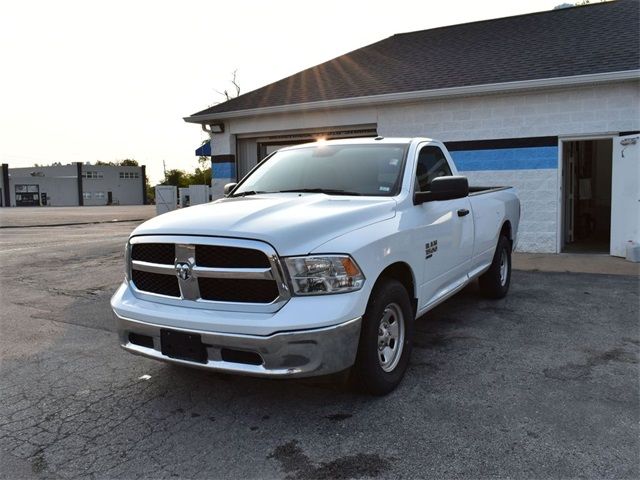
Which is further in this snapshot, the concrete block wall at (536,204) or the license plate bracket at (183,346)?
the concrete block wall at (536,204)

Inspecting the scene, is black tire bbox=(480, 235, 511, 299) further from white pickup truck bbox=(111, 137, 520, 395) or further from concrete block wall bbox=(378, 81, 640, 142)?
concrete block wall bbox=(378, 81, 640, 142)

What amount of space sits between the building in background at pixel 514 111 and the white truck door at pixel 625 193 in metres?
0.02

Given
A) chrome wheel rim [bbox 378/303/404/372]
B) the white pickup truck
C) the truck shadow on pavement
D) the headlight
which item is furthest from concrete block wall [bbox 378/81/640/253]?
the headlight

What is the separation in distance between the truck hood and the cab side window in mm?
787

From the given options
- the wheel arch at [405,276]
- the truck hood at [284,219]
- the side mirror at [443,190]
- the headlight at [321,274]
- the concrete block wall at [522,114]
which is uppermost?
the concrete block wall at [522,114]

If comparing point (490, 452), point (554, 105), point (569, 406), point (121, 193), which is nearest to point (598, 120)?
point (554, 105)

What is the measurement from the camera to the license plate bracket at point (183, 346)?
10.3 ft

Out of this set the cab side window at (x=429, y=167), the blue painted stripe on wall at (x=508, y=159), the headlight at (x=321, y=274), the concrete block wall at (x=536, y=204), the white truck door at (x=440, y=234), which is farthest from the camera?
the concrete block wall at (x=536, y=204)

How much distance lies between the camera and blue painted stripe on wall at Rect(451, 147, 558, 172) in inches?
409

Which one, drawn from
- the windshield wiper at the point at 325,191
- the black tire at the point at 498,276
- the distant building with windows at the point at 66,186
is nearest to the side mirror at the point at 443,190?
the windshield wiper at the point at 325,191

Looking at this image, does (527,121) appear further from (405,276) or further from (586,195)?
(405,276)

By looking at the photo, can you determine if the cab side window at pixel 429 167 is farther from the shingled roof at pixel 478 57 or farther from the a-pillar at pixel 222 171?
the a-pillar at pixel 222 171

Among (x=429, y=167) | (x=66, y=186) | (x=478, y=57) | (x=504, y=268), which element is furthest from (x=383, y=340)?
(x=66, y=186)

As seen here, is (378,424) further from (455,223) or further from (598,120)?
(598,120)
